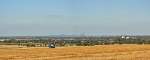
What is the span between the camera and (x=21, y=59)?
40781 millimetres

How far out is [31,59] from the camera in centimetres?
4106

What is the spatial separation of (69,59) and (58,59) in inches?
52.3

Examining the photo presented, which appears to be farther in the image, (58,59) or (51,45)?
(51,45)

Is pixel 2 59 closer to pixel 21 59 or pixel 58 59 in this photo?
pixel 21 59

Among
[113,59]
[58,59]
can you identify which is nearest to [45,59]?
[58,59]

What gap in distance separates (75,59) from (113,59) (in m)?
4.10


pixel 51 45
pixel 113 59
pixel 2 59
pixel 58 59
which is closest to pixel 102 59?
pixel 113 59

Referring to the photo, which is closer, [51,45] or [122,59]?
[122,59]

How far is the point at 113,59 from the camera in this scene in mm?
41969

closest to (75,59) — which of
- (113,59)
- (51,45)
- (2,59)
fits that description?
(113,59)

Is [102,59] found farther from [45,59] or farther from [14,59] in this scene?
[14,59]

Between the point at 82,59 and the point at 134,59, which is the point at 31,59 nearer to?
the point at 82,59

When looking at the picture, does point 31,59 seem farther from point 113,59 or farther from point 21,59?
point 113,59

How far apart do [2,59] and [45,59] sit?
4.48m
